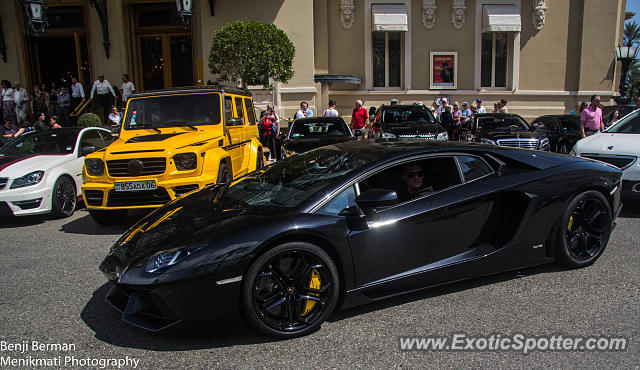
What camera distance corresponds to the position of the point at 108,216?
7.24 m

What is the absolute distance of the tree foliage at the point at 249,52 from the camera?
13.7m

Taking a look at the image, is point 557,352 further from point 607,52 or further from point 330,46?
point 607,52

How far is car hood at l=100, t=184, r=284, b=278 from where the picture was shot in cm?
327

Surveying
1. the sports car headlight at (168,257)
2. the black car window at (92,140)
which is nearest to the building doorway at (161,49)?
the black car window at (92,140)

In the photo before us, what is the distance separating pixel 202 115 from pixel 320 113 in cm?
1125

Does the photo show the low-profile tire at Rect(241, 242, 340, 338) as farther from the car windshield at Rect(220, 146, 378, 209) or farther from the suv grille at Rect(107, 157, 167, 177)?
the suv grille at Rect(107, 157, 167, 177)

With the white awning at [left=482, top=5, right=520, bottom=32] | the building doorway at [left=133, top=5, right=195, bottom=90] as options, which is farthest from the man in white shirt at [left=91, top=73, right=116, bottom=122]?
the white awning at [left=482, top=5, right=520, bottom=32]

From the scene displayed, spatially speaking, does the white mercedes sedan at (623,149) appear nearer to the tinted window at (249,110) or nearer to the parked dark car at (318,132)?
the parked dark car at (318,132)

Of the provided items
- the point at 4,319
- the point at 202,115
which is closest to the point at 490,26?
the point at 202,115

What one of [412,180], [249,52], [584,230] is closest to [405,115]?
[249,52]

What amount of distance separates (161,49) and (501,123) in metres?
12.8

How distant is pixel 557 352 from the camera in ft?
10.6

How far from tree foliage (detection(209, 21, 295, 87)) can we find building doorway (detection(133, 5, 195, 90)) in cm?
530

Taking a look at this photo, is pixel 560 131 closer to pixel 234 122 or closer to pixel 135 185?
pixel 234 122
